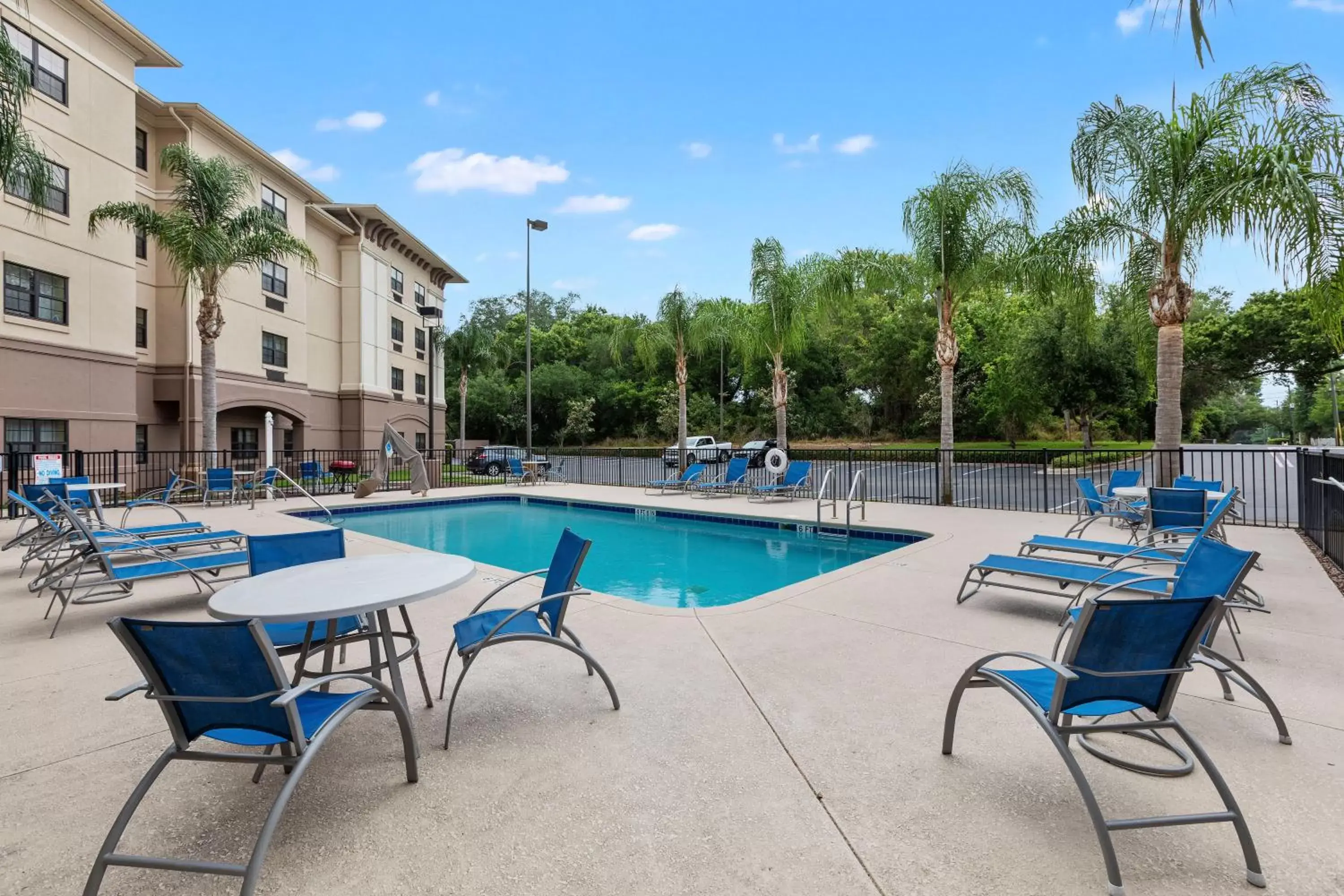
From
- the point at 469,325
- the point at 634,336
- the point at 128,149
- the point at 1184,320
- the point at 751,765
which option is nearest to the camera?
the point at 751,765

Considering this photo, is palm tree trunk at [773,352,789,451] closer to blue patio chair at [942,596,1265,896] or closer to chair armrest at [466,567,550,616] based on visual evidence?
chair armrest at [466,567,550,616]

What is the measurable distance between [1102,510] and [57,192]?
23.3 metres

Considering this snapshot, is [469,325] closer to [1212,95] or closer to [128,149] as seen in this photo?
[128,149]

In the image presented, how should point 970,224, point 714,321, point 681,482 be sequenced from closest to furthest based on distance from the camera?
point 970,224
point 681,482
point 714,321

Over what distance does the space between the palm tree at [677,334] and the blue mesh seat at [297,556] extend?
17950mm

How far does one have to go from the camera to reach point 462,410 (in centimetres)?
3819

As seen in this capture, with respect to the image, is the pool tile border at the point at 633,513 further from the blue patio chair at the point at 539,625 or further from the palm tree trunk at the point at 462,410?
the palm tree trunk at the point at 462,410

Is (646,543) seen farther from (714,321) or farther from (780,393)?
(714,321)

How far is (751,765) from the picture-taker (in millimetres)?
2713

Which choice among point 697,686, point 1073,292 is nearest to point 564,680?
point 697,686

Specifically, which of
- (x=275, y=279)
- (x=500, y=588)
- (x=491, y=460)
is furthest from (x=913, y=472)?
(x=275, y=279)

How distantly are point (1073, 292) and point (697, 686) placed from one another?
37.0 feet

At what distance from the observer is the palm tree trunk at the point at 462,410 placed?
115 feet

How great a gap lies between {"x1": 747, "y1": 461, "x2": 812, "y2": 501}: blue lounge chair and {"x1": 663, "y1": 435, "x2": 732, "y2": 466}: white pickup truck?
265 centimetres
